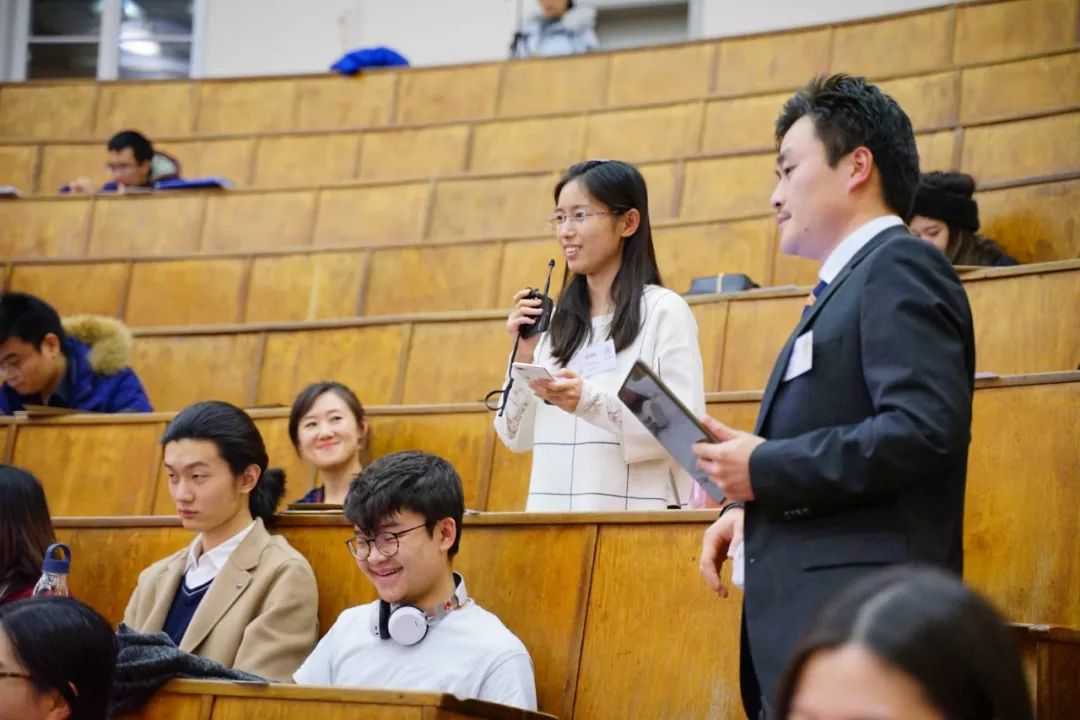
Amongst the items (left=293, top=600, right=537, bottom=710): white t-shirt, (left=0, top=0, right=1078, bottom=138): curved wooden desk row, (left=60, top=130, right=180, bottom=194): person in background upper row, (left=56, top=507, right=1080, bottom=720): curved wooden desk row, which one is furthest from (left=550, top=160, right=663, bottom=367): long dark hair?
(left=60, top=130, right=180, bottom=194): person in background upper row

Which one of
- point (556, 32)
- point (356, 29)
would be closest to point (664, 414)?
point (556, 32)

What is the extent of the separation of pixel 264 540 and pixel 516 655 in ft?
1.28

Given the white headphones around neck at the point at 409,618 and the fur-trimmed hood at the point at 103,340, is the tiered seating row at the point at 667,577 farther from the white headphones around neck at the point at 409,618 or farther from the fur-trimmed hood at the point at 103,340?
the fur-trimmed hood at the point at 103,340

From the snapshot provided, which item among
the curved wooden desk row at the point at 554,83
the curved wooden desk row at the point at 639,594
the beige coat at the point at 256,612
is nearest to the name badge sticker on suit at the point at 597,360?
the curved wooden desk row at the point at 639,594

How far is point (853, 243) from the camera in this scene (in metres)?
0.92

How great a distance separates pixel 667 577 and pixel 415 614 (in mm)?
226

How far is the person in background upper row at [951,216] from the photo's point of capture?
205 centimetres

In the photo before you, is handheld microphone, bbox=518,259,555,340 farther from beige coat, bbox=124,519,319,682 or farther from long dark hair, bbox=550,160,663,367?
beige coat, bbox=124,519,319,682

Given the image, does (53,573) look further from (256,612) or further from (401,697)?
(401,697)

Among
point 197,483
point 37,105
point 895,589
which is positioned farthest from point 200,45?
point 895,589

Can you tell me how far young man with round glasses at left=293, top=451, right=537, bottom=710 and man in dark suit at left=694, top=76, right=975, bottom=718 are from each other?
37cm

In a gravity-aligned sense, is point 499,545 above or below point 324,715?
above

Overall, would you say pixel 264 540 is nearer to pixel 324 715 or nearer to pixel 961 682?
pixel 324 715

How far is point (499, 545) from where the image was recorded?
1.42 m
